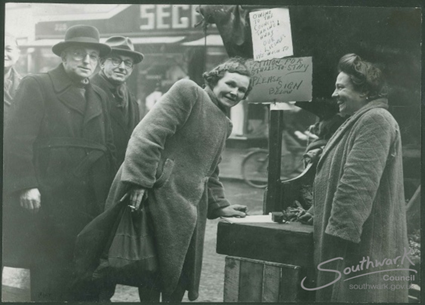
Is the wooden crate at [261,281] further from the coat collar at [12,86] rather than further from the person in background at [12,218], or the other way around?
the coat collar at [12,86]

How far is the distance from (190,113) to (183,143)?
198mm

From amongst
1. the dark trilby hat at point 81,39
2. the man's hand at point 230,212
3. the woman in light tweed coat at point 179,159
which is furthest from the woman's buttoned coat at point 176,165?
the dark trilby hat at point 81,39

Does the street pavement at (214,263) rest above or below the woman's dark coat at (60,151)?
below

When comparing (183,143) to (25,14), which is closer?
(183,143)

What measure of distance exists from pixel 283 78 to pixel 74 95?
56.5 inches

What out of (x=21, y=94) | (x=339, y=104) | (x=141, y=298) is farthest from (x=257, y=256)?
(x=21, y=94)

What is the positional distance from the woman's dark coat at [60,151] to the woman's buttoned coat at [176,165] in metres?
0.23

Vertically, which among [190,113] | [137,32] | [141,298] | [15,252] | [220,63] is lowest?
[141,298]

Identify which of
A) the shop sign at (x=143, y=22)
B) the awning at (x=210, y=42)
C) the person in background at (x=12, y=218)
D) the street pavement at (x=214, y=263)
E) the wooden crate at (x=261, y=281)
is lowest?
the street pavement at (x=214, y=263)

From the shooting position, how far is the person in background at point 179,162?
3.02 metres

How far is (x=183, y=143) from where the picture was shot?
122 inches

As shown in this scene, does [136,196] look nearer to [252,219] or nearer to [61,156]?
[61,156]

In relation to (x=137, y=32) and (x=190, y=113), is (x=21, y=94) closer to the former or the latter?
(x=137, y=32)

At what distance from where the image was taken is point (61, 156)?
10.7 ft
